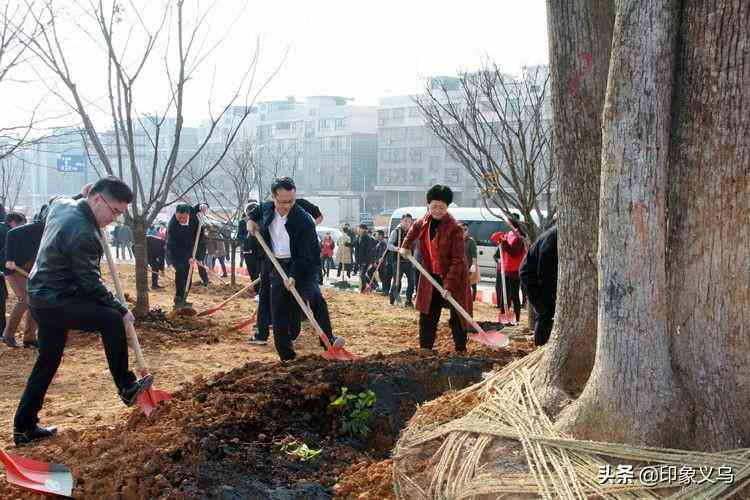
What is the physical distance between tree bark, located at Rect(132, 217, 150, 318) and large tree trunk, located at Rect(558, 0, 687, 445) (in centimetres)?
799

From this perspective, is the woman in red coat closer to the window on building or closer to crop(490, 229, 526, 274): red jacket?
crop(490, 229, 526, 274): red jacket

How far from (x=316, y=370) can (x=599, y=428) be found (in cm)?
241

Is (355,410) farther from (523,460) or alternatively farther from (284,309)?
(284,309)

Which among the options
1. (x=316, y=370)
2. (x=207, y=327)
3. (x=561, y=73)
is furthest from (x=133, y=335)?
(x=207, y=327)

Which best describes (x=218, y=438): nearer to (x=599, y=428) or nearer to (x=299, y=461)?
(x=299, y=461)

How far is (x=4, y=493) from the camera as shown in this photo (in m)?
3.93

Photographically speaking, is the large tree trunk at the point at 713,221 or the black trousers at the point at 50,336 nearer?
the large tree trunk at the point at 713,221

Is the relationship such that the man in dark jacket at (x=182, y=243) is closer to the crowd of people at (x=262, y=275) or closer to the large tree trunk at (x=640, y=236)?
the crowd of people at (x=262, y=275)

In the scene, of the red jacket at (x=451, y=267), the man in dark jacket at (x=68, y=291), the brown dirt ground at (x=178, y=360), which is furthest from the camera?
the red jacket at (x=451, y=267)

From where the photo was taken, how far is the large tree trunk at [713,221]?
8.87 ft

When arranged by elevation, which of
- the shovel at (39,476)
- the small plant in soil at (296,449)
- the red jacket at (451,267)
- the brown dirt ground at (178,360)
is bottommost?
the brown dirt ground at (178,360)

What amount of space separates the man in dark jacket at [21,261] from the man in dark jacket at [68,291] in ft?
11.9

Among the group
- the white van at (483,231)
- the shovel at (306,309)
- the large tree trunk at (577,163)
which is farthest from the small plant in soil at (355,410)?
the white van at (483,231)

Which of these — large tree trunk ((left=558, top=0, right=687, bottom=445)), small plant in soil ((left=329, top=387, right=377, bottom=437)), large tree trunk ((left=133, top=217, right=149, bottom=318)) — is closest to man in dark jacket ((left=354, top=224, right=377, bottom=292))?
large tree trunk ((left=133, top=217, right=149, bottom=318))
